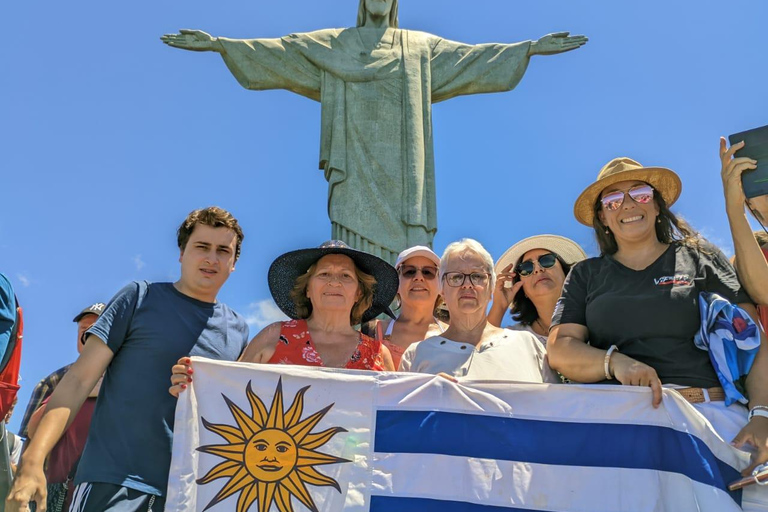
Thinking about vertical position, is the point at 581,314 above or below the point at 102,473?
above

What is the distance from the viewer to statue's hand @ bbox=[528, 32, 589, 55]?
8.86 metres

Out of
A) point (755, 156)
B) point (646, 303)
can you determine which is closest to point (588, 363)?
point (646, 303)

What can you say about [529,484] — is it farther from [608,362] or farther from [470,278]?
[470,278]

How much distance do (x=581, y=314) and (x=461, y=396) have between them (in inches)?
27.6

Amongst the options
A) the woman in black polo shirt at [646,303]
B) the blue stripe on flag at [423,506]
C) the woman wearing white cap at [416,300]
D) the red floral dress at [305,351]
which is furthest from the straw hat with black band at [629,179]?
the blue stripe on flag at [423,506]

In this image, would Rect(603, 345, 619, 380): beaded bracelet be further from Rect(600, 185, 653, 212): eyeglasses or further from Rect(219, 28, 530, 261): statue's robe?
Rect(219, 28, 530, 261): statue's robe

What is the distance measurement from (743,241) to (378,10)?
21.2 feet

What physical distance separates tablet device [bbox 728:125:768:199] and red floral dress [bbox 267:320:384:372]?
1.88 m

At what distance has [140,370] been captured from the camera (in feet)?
13.1

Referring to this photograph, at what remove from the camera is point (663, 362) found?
12.6 feet

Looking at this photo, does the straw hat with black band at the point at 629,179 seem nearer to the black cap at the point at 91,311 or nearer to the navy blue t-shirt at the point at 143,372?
the navy blue t-shirt at the point at 143,372

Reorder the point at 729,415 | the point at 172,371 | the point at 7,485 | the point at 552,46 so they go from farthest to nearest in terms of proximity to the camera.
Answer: the point at 552,46
the point at 7,485
the point at 172,371
the point at 729,415

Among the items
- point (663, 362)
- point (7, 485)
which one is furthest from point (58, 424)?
point (663, 362)

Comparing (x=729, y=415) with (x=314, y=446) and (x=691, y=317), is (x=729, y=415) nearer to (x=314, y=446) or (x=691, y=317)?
(x=691, y=317)
